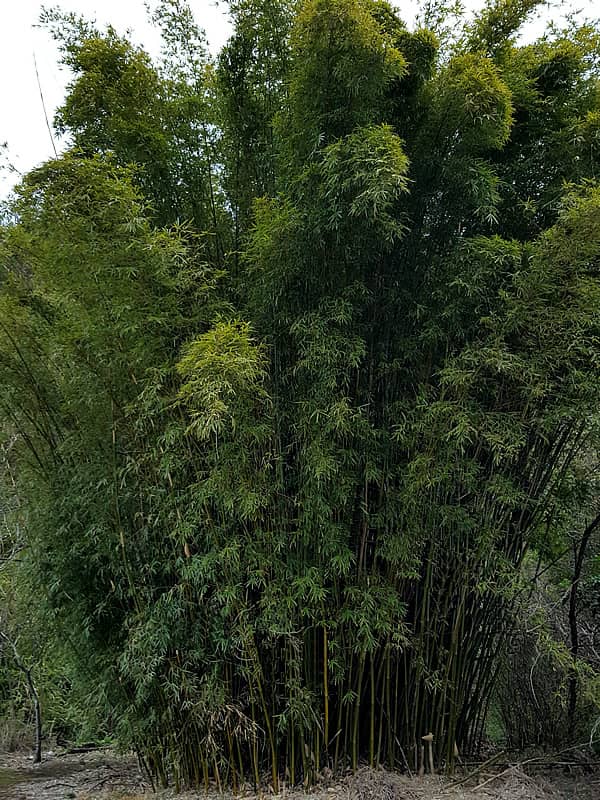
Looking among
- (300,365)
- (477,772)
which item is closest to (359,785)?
(477,772)

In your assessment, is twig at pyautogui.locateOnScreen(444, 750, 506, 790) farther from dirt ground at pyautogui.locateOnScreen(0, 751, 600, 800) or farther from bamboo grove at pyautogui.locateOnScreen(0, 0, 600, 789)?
bamboo grove at pyautogui.locateOnScreen(0, 0, 600, 789)

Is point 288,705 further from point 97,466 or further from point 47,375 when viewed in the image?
point 47,375

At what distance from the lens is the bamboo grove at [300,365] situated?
286cm

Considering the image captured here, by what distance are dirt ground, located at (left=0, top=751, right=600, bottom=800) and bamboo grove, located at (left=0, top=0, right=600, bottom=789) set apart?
142 mm

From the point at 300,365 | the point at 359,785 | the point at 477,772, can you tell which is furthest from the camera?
the point at 477,772

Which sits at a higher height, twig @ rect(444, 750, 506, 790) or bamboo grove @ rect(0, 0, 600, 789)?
bamboo grove @ rect(0, 0, 600, 789)

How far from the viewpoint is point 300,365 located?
118 inches

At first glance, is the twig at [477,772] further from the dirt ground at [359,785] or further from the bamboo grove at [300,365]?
the bamboo grove at [300,365]

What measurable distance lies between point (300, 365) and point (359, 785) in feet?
6.88

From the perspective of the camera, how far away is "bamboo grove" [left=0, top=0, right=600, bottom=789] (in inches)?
113

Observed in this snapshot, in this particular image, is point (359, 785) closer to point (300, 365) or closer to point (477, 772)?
point (477, 772)

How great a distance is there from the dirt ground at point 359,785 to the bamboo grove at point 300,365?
142mm

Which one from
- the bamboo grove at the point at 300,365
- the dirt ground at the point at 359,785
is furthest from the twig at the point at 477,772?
the bamboo grove at the point at 300,365

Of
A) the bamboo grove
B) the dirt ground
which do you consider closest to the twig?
the dirt ground
